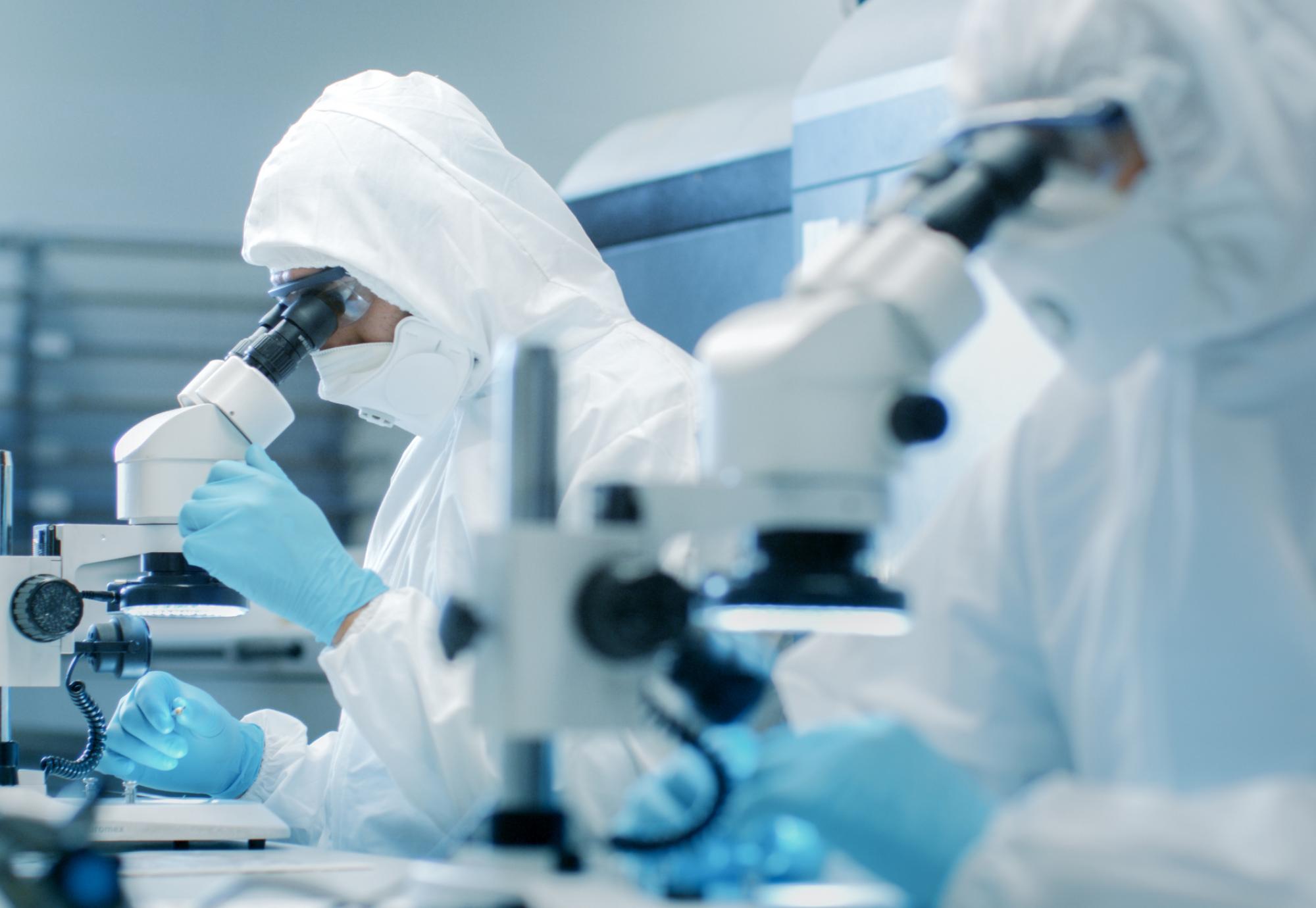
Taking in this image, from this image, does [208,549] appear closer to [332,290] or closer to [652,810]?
[332,290]

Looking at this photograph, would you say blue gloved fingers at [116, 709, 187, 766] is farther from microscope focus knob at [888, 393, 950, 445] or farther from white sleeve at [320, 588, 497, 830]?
microscope focus knob at [888, 393, 950, 445]

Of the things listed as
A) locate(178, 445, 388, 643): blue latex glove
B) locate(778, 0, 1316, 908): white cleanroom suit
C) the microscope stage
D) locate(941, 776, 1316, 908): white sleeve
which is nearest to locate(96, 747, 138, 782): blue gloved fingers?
the microscope stage

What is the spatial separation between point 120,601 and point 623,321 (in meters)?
0.79

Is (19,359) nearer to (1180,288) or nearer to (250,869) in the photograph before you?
(250,869)

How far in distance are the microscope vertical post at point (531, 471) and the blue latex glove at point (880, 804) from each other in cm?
12

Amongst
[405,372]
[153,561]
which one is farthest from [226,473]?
[405,372]

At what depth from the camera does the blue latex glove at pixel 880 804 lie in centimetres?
80

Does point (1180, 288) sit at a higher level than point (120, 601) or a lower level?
higher

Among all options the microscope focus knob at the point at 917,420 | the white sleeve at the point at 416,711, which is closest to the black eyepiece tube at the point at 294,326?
the white sleeve at the point at 416,711

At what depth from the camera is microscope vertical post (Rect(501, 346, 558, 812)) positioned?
0.80 m

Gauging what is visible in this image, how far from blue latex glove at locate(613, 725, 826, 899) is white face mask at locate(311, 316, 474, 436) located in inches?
39.2

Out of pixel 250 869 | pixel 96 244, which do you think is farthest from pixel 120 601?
pixel 96 244

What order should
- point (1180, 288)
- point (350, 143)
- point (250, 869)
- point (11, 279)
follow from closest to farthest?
point (1180, 288) < point (250, 869) < point (350, 143) < point (11, 279)

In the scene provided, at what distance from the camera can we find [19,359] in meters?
3.37
